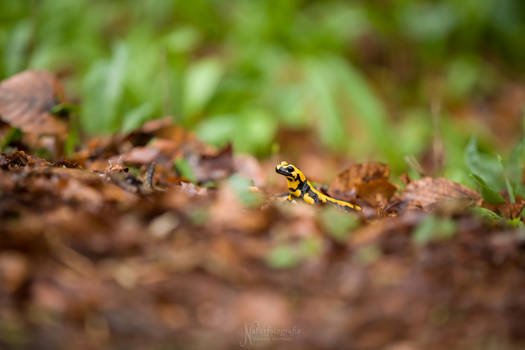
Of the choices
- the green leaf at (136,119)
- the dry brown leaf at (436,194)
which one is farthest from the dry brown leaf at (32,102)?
the dry brown leaf at (436,194)

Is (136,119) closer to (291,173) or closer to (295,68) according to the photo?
(291,173)

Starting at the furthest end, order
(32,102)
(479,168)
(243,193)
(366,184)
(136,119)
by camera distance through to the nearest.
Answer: (136,119)
(32,102)
(479,168)
(366,184)
(243,193)

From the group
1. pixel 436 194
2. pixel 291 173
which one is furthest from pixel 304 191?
pixel 436 194

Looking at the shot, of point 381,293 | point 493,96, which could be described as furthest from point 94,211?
point 493,96

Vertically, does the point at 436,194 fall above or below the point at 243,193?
above

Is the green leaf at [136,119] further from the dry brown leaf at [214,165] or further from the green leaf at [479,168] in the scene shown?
the green leaf at [479,168]

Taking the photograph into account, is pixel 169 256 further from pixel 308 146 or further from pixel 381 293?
pixel 308 146
